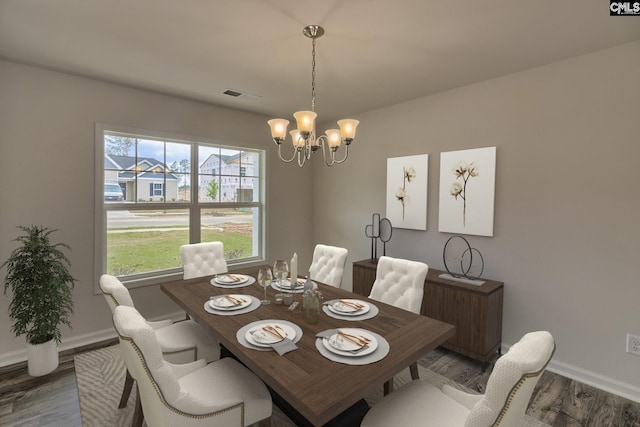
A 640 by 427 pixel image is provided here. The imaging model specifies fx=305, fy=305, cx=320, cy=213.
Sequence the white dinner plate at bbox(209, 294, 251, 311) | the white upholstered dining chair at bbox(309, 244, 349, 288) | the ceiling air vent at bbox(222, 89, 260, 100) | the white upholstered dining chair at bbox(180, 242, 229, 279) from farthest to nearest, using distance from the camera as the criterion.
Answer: the ceiling air vent at bbox(222, 89, 260, 100), the white upholstered dining chair at bbox(180, 242, 229, 279), the white upholstered dining chair at bbox(309, 244, 349, 288), the white dinner plate at bbox(209, 294, 251, 311)

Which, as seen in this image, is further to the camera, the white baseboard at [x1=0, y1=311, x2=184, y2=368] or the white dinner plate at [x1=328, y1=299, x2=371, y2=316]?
the white baseboard at [x1=0, y1=311, x2=184, y2=368]

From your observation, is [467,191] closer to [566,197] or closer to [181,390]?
[566,197]

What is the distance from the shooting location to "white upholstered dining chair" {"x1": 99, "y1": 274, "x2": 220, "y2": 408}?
1.82 metres

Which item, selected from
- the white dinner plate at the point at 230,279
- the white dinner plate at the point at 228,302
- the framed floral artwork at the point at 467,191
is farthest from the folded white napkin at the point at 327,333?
the framed floral artwork at the point at 467,191

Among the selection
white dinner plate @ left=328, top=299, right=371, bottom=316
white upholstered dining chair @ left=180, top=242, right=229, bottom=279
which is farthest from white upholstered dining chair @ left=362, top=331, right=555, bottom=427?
white upholstered dining chair @ left=180, top=242, right=229, bottom=279

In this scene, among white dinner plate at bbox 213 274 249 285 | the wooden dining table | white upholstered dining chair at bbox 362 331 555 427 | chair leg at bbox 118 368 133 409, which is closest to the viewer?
white upholstered dining chair at bbox 362 331 555 427

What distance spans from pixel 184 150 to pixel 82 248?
1469 millimetres

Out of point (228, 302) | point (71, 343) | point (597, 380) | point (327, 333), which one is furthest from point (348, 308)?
point (71, 343)

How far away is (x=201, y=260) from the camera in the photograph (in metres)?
3.08

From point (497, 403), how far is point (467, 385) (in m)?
1.69

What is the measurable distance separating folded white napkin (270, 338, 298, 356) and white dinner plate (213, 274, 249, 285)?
1.09 m

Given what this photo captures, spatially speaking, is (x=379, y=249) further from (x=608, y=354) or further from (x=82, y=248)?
(x=82, y=248)

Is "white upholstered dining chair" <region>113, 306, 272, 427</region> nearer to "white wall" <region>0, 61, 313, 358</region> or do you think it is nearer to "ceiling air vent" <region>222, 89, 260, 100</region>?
"white wall" <region>0, 61, 313, 358</region>

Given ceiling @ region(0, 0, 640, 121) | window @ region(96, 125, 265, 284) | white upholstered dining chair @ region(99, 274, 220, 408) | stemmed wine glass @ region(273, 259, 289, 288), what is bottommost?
white upholstered dining chair @ region(99, 274, 220, 408)
